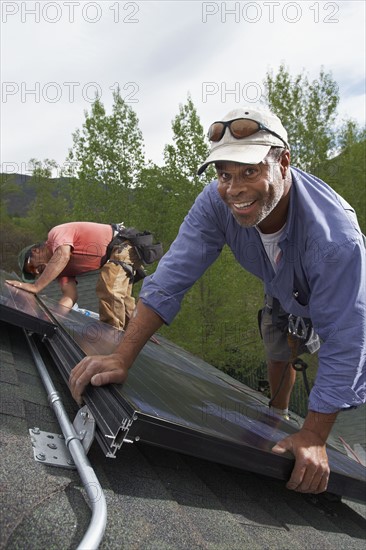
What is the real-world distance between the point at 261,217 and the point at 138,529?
133 centimetres

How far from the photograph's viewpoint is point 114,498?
4.52ft

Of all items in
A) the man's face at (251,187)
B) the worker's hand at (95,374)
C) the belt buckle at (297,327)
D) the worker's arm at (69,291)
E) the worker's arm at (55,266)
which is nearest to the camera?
the worker's hand at (95,374)

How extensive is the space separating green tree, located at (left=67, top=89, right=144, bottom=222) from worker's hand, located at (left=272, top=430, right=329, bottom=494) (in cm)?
1738

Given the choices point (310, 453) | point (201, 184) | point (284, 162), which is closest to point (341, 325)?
point (310, 453)

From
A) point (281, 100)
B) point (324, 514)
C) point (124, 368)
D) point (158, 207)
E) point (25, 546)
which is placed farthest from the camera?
point (158, 207)

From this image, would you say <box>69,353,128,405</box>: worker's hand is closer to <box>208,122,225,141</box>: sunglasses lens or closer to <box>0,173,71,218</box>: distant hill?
<box>208,122,225,141</box>: sunglasses lens

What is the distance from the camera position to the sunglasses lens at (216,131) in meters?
2.19

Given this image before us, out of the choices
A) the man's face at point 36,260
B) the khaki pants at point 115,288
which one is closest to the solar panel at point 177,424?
the khaki pants at point 115,288

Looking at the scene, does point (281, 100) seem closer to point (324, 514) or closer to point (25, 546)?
point (324, 514)

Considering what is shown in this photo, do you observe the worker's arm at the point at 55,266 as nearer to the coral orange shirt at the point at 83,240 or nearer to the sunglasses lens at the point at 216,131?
the coral orange shirt at the point at 83,240

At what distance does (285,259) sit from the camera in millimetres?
2426

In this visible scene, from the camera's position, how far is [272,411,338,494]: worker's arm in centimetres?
191

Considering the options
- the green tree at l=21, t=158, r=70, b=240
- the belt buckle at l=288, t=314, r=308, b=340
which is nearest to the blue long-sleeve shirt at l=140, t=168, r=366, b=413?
the belt buckle at l=288, t=314, r=308, b=340

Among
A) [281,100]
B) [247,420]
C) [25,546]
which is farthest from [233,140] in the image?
[281,100]
